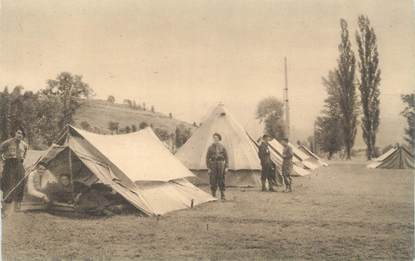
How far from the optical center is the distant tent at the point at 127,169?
23.7ft

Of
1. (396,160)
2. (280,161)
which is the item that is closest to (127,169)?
(280,161)

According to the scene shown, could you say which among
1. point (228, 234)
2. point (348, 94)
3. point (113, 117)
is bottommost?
point (228, 234)

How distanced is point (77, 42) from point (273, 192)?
5189mm

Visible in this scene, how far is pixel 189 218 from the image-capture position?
690 cm

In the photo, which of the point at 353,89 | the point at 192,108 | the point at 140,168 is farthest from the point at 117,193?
the point at 353,89

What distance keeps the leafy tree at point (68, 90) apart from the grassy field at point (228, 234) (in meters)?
4.23

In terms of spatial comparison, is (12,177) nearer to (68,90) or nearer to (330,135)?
(68,90)

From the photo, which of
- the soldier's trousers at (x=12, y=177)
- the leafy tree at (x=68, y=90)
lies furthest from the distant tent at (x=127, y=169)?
the leafy tree at (x=68, y=90)

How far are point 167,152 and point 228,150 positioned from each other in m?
2.76

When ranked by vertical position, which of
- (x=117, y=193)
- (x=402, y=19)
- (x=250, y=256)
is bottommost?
(x=250, y=256)

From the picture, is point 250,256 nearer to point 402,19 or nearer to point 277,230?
point 277,230

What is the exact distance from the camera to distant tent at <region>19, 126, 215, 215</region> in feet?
23.7

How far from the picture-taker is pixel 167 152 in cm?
939

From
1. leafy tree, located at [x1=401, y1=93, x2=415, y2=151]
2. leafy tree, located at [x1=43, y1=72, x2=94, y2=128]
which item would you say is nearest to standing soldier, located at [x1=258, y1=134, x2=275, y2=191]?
leafy tree, located at [x1=401, y1=93, x2=415, y2=151]
